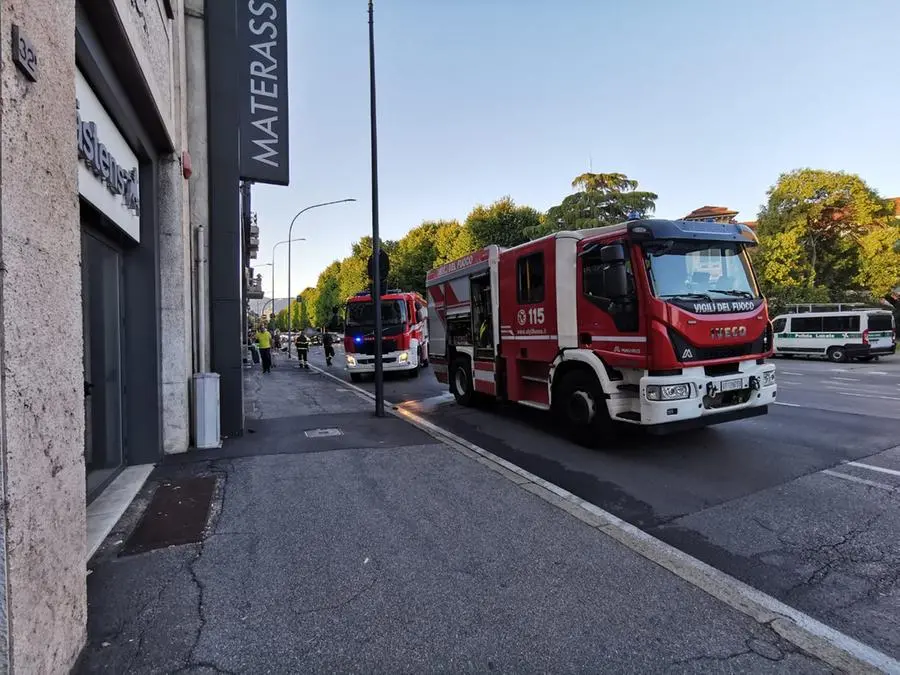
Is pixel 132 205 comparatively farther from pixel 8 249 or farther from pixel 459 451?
pixel 459 451

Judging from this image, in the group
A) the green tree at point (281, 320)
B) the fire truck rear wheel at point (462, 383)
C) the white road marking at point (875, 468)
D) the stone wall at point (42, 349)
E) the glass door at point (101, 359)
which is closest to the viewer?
Result: the stone wall at point (42, 349)

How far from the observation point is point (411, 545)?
3855mm

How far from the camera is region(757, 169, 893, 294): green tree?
33469 mm

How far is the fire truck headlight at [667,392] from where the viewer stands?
586 cm

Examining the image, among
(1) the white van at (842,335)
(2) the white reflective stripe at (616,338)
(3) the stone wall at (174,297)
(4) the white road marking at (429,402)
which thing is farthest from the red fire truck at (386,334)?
(1) the white van at (842,335)

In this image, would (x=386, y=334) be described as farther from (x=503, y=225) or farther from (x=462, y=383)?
(x=503, y=225)

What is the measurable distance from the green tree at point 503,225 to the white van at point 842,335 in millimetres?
18114

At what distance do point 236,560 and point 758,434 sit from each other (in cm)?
697

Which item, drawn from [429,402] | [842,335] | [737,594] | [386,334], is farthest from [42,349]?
[842,335]

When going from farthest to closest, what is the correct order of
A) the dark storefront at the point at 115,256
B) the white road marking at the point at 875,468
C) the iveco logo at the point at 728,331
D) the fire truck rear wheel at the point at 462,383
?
the fire truck rear wheel at the point at 462,383, the iveco logo at the point at 728,331, the white road marking at the point at 875,468, the dark storefront at the point at 115,256

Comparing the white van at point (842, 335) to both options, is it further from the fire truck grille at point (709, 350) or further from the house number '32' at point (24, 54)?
the house number '32' at point (24, 54)

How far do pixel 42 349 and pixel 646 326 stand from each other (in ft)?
17.8

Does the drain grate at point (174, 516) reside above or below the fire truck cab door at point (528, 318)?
below

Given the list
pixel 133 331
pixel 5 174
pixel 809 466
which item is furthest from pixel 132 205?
pixel 809 466
